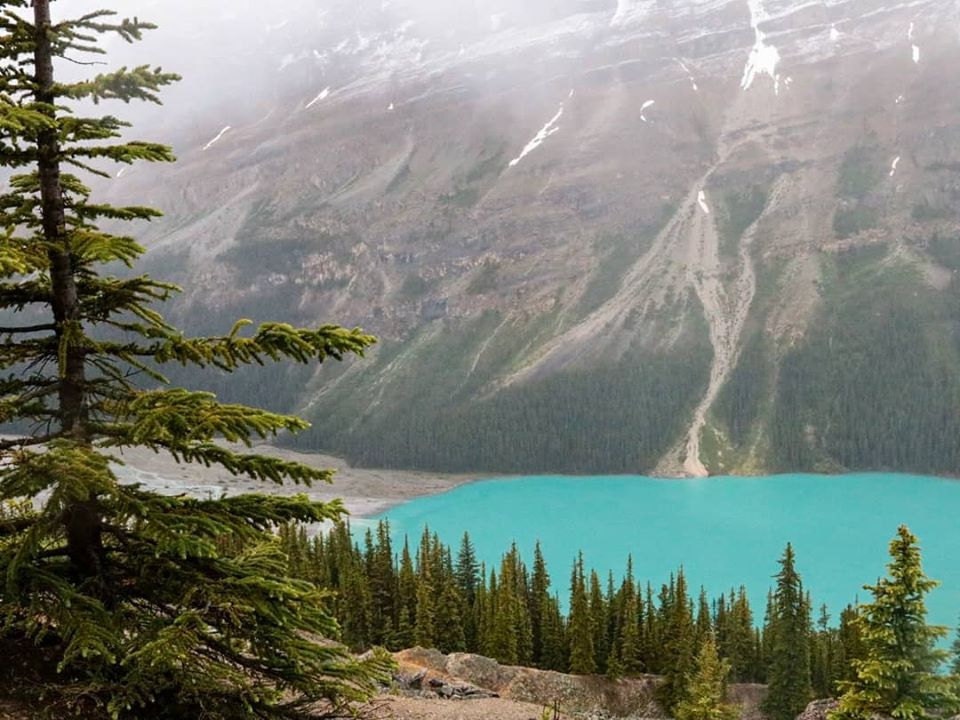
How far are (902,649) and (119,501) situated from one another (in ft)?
65.8

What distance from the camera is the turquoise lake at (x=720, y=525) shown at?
368 ft

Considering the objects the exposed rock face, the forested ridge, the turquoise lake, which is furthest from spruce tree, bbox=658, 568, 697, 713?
the turquoise lake

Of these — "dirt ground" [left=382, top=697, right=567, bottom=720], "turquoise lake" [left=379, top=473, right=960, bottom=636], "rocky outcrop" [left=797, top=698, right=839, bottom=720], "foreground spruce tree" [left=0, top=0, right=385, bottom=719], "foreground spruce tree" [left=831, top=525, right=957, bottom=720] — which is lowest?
"turquoise lake" [left=379, top=473, right=960, bottom=636]

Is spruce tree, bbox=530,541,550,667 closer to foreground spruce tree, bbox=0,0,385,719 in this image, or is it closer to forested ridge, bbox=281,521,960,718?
forested ridge, bbox=281,521,960,718

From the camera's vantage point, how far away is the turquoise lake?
11219 centimetres

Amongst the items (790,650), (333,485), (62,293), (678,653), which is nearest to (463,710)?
(62,293)

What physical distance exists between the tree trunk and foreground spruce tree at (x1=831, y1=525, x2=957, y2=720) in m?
18.7

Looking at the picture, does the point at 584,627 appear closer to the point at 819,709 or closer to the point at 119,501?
the point at 819,709

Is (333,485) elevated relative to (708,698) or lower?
lower

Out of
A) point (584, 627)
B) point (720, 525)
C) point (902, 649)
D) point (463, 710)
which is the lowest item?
point (720, 525)

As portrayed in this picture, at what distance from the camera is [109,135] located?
8070mm

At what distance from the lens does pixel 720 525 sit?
143750mm

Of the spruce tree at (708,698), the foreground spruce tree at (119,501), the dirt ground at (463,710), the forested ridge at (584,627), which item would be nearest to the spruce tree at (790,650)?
the forested ridge at (584,627)

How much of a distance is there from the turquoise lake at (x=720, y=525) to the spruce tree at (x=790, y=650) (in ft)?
148
